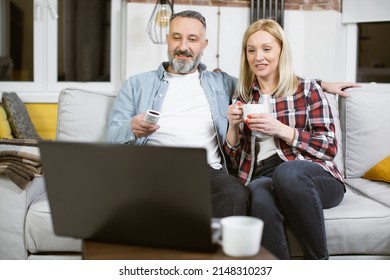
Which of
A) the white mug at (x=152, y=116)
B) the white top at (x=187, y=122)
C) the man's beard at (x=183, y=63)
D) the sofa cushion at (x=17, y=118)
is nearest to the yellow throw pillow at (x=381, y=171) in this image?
the white top at (x=187, y=122)

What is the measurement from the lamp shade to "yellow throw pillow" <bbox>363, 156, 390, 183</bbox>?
127cm

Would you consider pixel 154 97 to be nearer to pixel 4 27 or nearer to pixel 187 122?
pixel 187 122

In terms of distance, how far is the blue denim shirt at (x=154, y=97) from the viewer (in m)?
1.76

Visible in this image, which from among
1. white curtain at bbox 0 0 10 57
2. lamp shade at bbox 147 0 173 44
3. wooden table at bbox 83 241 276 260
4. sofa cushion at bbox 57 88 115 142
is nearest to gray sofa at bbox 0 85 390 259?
sofa cushion at bbox 57 88 115 142

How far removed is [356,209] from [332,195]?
0.09 metres

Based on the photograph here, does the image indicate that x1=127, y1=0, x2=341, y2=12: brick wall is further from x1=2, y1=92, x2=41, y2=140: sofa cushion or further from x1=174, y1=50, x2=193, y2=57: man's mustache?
x1=174, y1=50, x2=193, y2=57: man's mustache

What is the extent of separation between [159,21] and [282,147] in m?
1.28

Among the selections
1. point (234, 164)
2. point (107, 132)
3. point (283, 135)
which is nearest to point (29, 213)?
point (107, 132)

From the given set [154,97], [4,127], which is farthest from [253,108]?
[4,127]

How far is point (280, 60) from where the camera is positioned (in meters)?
1.69

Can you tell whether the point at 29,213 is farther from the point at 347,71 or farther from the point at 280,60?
the point at 347,71

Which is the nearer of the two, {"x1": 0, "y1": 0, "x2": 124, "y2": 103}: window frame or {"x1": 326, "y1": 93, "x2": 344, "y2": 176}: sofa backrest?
{"x1": 326, "y1": 93, "x2": 344, "y2": 176}: sofa backrest

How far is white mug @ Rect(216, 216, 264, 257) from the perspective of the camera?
919 mm
